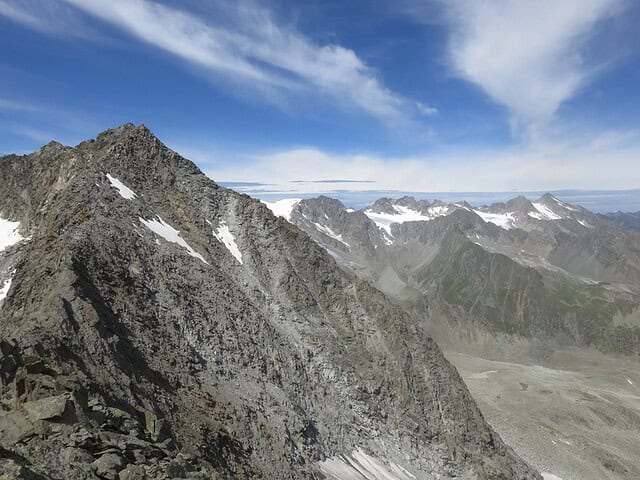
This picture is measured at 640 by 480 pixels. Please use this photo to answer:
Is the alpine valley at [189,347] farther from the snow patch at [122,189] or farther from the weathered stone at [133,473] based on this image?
the snow patch at [122,189]

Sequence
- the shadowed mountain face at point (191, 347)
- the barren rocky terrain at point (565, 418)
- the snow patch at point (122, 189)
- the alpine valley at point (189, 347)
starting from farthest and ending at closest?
the barren rocky terrain at point (565, 418) → the snow patch at point (122, 189) → the shadowed mountain face at point (191, 347) → the alpine valley at point (189, 347)

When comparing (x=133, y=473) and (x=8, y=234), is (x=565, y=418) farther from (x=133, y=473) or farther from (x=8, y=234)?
(x=8, y=234)

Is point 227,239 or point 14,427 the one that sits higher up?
point 227,239

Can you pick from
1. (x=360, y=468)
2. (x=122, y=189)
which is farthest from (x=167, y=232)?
(x=360, y=468)

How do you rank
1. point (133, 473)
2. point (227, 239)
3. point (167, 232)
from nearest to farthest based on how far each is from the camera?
1. point (133, 473)
2. point (167, 232)
3. point (227, 239)

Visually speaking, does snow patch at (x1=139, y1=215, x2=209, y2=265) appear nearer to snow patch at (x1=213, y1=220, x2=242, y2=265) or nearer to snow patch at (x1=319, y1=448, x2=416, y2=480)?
snow patch at (x1=213, y1=220, x2=242, y2=265)

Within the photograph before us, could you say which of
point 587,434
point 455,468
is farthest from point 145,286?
point 587,434

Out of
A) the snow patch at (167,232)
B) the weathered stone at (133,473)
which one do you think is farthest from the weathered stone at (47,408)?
the snow patch at (167,232)
